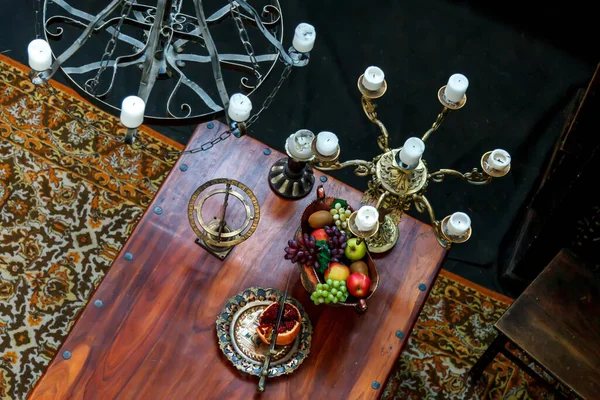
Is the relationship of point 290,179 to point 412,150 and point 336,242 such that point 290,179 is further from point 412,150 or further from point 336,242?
point 412,150

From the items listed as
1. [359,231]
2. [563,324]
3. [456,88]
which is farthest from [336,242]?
[563,324]

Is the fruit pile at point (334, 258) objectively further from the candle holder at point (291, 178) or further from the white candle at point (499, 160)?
the white candle at point (499, 160)

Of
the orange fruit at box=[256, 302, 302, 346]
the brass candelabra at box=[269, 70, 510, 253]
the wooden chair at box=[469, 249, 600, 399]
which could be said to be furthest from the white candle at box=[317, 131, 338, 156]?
the wooden chair at box=[469, 249, 600, 399]

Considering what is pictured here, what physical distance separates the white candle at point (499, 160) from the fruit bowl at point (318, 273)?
45 cm

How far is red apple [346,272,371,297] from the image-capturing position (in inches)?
80.3

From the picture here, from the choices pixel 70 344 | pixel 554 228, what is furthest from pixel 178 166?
pixel 554 228

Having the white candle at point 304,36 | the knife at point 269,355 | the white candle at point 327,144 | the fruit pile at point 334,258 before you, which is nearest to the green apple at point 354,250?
the fruit pile at point 334,258

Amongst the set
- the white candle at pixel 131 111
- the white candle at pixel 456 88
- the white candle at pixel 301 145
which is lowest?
the white candle at pixel 131 111

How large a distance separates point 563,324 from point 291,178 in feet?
3.02

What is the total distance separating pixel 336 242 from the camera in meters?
2.07

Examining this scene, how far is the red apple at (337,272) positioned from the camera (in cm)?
205

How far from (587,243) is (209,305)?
3.98 ft

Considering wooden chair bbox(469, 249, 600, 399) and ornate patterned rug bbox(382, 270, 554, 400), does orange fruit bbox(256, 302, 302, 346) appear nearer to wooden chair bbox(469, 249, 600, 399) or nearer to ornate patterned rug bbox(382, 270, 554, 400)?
wooden chair bbox(469, 249, 600, 399)

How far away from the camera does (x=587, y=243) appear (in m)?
2.43
